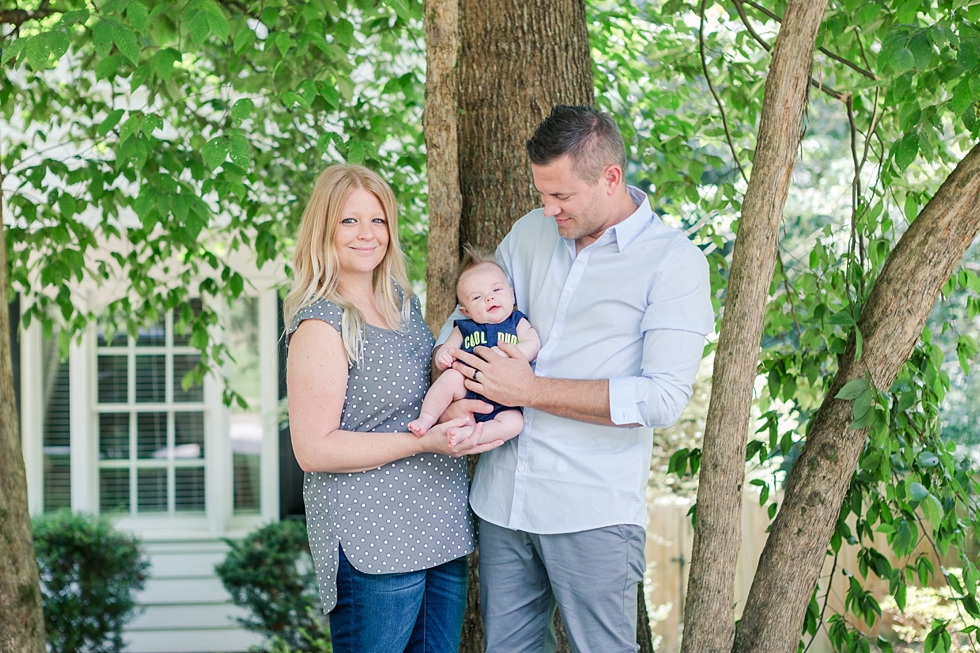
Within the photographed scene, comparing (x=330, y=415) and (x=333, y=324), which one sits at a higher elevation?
(x=333, y=324)

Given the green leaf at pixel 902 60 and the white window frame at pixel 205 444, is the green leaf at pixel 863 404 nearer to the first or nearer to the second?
the green leaf at pixel 902 60

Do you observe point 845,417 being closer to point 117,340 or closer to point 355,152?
point 355,152

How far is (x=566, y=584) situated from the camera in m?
2.07

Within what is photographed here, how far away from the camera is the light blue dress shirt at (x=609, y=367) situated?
1.98 meters

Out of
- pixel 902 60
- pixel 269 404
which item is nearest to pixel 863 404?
pixel 902 60

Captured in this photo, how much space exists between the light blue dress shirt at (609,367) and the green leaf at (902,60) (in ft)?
2.24

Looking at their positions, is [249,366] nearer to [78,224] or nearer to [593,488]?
[78,224]

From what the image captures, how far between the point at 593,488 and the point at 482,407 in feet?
1.01

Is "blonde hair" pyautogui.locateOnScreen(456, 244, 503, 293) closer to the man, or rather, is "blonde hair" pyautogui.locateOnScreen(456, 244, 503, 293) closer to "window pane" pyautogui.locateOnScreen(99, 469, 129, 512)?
Answer: the man

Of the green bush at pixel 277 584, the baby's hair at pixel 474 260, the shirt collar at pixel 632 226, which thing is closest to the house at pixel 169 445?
the green bush at pixel 277 584

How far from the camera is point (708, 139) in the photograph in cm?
403

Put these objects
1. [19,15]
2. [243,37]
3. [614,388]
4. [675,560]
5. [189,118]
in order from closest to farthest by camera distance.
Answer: [614,388] → [243,37] → [19,15] → [189,118] → [675,560]

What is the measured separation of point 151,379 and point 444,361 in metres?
5.73

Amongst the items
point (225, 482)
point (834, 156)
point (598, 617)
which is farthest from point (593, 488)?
point (834, 156)
